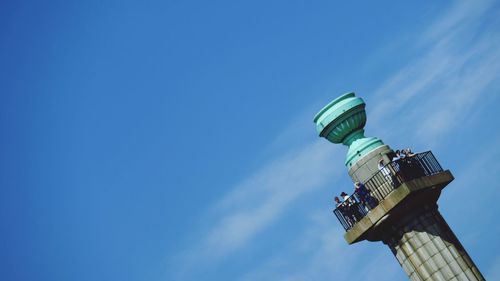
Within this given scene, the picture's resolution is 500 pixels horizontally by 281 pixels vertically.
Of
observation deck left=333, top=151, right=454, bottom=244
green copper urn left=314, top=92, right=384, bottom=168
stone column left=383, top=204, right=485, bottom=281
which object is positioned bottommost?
stone column left=383, top=204, right=485, bottom=281

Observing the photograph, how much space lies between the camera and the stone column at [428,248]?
612 inches

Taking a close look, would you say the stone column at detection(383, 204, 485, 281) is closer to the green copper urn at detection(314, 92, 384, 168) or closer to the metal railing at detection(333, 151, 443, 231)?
the metal railing at detection(333, 151, 443, 231)

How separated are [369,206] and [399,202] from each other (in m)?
1.22

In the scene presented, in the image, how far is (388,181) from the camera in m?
16.2

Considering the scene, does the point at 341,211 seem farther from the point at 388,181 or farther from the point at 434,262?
the point at 434,262

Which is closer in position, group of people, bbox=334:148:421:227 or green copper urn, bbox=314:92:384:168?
group of people, bbox=334:148:421:227

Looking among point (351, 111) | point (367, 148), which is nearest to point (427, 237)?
point (367, 148)

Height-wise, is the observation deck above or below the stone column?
above

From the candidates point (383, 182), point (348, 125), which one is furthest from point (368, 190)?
point (348, 125)

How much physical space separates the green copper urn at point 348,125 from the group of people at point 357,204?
1.44 m

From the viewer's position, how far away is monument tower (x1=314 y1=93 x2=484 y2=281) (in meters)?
15.6

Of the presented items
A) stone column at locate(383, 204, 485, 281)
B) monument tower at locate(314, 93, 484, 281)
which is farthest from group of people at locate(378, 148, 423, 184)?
stone column at locate(383, 204, 485, 281)

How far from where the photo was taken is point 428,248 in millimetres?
15773

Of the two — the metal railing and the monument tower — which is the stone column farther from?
the metal railing
